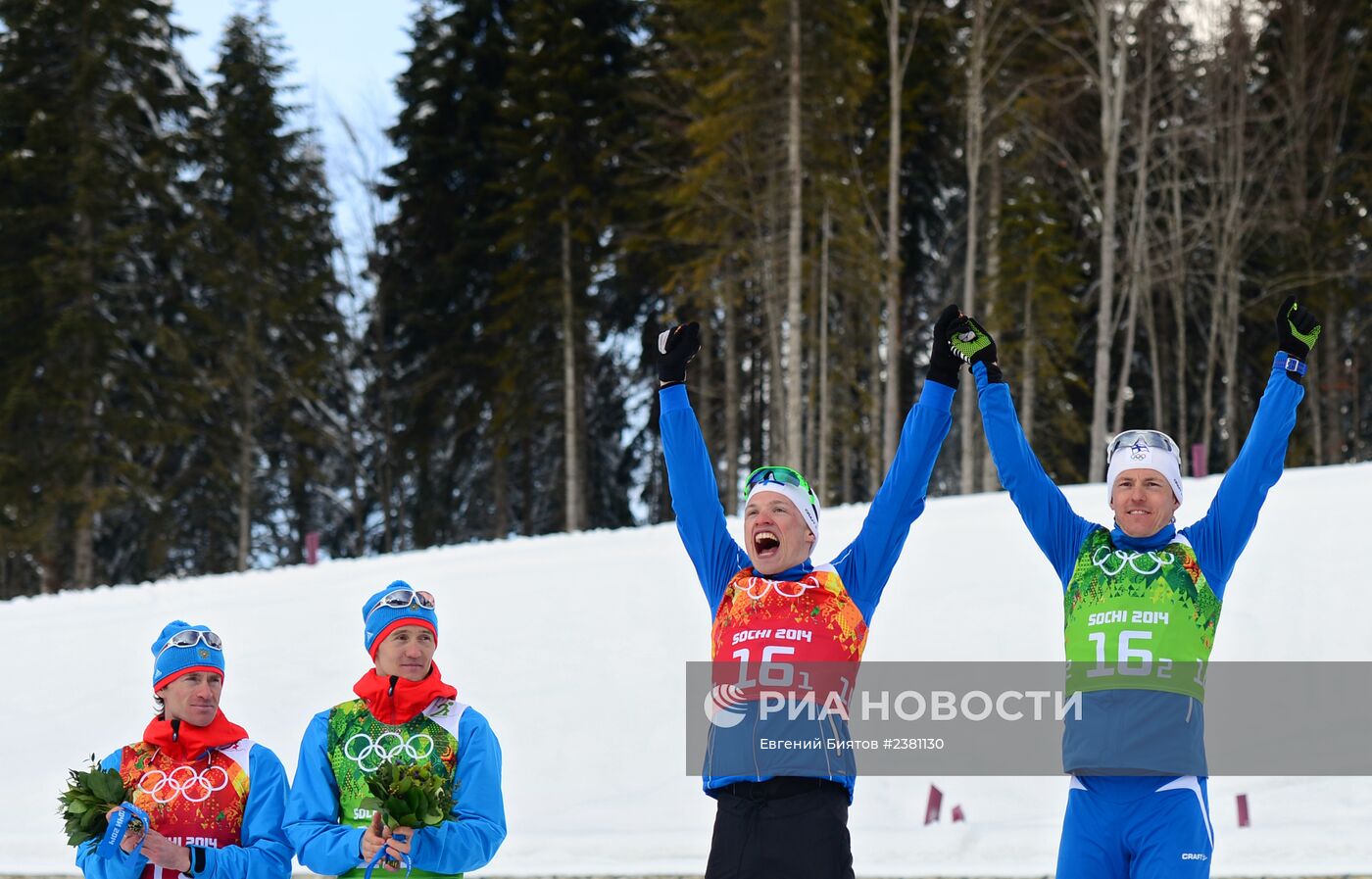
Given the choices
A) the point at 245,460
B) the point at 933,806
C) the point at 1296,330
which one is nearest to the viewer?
the point at 1296,330

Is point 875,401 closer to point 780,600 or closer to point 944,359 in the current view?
point 944,359

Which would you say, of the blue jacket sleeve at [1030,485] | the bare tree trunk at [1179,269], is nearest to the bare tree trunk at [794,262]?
the bare tree trunk at [1179,269]

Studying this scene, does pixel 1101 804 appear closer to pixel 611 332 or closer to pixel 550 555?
pixel 550 555

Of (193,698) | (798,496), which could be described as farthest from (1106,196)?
(193,698)

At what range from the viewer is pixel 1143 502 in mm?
4094

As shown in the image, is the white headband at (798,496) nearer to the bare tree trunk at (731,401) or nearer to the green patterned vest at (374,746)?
the green patterned vest at (374,746)

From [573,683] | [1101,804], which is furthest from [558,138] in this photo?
[1101,804]

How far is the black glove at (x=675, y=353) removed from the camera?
13.5 ft

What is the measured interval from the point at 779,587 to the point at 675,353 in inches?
30.7

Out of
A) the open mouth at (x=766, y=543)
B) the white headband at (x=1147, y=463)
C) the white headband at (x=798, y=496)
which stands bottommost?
the open mouth at (x=766, y=543)

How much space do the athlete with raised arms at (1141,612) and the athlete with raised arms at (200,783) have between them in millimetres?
2189

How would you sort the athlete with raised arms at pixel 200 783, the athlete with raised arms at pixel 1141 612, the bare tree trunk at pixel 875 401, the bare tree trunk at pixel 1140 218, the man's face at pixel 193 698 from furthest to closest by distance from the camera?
the bare tree trunk at pixel 875 401 → the bare tree trunk at pixel 1140 218 → the man's face at pixel 193 698 → the athlete with raised arms at pixel 1141 612 → the athlete with raised arms at pixel 200 783

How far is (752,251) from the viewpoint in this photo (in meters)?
23.5

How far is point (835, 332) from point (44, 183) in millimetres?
14190
